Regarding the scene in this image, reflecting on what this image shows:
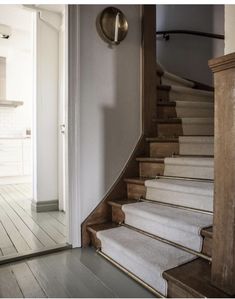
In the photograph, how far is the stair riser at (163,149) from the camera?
228 centimetres

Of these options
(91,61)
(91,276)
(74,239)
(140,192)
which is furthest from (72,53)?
(91,276)

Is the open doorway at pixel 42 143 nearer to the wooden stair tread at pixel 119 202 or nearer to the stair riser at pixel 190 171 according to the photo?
the wooden stair tread at pixel 119 202

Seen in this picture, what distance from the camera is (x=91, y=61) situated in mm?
2064

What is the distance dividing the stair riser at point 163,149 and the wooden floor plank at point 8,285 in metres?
1.44

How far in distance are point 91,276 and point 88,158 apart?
2.76 ft

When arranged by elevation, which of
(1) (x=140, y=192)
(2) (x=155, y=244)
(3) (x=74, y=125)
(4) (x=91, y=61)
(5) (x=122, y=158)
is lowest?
(2) (x=155, y=244)

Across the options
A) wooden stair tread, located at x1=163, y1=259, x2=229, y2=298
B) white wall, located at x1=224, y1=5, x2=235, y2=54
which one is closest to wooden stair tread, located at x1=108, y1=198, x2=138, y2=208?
wooden stair tread, located at x1=163, y1=259, x2=229, y2=298

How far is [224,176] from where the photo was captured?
1.11 meters

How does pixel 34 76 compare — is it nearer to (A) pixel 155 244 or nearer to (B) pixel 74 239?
(B) pixel 74 239

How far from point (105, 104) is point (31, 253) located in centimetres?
122

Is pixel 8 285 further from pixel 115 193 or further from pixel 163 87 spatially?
pixel 163 87

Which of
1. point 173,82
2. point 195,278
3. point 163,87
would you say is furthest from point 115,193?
point 173,82

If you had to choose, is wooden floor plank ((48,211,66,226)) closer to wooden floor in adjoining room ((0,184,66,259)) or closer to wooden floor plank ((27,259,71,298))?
wooden floor in adjoining room ((0,184,66,259))
